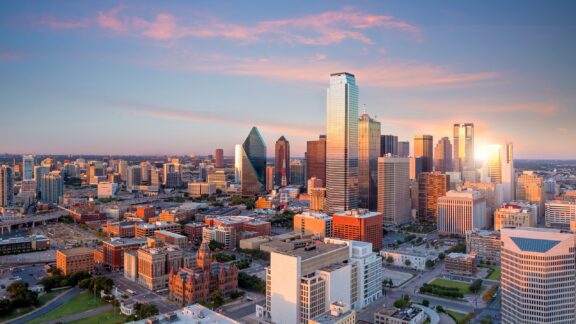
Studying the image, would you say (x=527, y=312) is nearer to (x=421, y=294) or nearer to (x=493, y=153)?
(x=421, y=294)

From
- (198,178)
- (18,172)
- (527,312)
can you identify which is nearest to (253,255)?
(527,312)

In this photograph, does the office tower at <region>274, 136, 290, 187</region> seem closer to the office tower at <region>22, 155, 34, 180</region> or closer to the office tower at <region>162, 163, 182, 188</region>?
the office tower at <region>162, 163, 182, 188</region>

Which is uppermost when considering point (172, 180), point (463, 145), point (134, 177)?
point (463, 145)

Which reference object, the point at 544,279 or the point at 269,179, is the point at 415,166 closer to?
the point at 269,179

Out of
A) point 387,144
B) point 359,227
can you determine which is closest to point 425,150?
point 387,144

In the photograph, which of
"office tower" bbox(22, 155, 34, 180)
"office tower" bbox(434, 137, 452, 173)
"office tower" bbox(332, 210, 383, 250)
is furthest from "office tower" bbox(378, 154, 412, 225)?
"office tower" bbox(22, 155, 34, 180)

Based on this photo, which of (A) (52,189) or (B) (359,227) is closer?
(B) (359,227)
